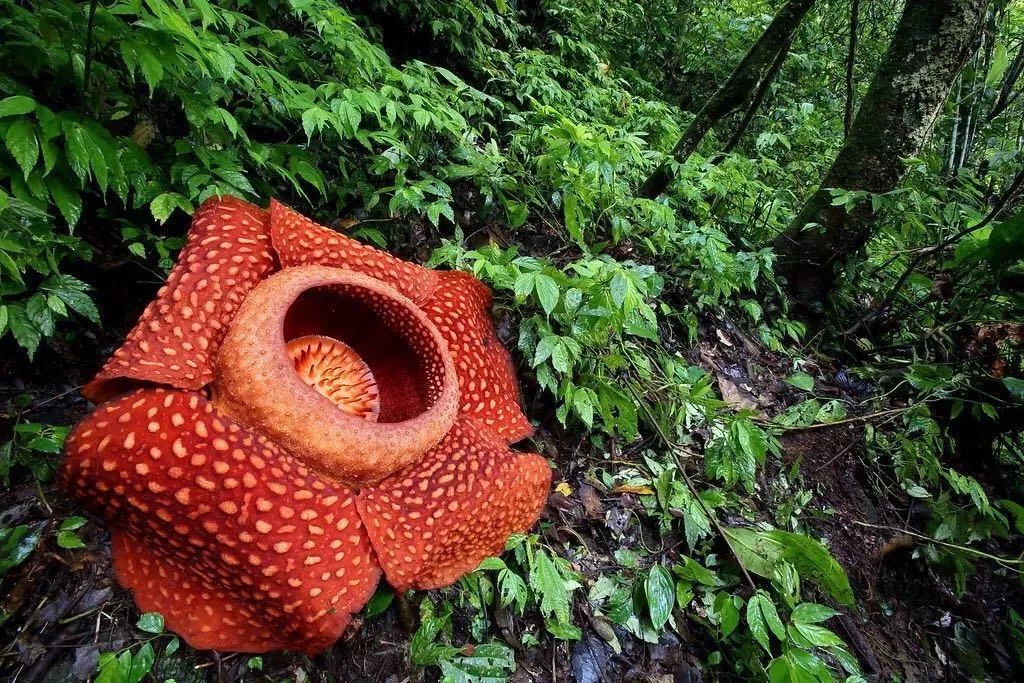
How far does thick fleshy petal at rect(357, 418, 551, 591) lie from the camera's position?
1479mm

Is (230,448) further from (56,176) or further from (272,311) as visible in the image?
(56,176)

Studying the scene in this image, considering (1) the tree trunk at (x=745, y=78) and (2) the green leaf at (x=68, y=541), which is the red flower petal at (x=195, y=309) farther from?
(1) the tree trunk at (x=745, y=78)

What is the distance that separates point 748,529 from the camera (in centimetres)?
231

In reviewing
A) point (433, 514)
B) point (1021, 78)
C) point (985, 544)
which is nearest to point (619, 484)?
point (433, 514)

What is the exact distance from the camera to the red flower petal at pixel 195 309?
53.1 inches

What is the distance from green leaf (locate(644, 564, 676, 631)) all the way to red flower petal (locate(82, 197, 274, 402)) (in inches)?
66.6

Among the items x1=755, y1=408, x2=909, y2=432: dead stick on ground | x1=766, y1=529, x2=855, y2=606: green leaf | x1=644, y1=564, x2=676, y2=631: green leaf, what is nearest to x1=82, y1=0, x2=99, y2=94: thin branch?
x1=644, y1=564, x2=676, y2=631: green leaf

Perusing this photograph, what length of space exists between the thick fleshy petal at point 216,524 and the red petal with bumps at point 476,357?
66cm

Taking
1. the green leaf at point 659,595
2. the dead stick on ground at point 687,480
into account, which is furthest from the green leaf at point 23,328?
the dead stick on ground at point 687,480

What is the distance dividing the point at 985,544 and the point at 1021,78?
4.42 meters

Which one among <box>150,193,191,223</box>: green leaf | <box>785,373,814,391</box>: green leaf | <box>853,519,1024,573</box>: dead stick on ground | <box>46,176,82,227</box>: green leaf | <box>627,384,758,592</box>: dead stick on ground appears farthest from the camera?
<box>785,373,814,391</box>: green leaf

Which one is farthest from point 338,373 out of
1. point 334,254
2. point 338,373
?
point 334,254

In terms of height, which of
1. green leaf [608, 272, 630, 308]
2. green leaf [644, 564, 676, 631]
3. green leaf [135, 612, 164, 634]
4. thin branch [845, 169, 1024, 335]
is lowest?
green leaf [135, 612, 164, 634]

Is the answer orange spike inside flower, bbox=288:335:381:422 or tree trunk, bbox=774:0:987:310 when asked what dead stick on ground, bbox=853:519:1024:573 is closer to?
tree trunk, bbox=774:0:987:310
